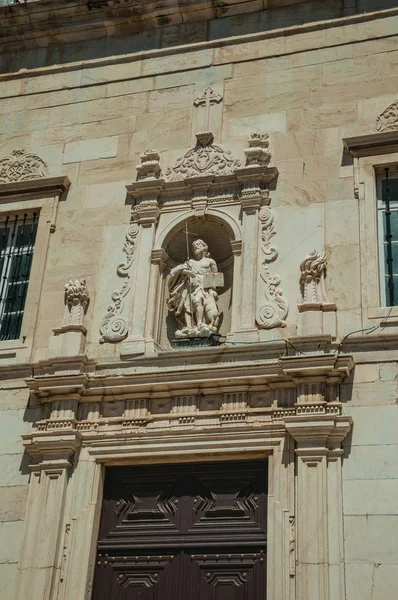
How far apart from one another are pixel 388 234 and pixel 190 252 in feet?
8.25

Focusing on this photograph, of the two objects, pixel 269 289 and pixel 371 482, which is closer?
pixel 371 482

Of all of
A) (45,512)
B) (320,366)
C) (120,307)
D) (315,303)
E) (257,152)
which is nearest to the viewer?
(320,366)

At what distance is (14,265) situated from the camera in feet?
41.0

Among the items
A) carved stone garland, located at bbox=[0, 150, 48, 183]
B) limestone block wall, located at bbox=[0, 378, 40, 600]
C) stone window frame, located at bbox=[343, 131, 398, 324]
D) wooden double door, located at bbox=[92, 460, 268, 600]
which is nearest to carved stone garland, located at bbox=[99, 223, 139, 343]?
limestone block wall, located at bbox=[0, 378, 40, 600]

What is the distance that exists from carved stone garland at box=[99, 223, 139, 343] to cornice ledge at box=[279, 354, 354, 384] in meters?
2.26

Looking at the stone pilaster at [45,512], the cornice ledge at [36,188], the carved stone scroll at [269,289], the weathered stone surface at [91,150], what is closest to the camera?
the stone pilaster at [45,512]

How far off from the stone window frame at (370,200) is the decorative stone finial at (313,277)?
0.45 m

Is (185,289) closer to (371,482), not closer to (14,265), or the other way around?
(14,265)

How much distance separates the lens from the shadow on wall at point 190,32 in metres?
12.8

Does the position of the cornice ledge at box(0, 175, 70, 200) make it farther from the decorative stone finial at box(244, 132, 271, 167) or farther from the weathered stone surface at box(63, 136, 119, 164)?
the decorative stone finial at box(244, 132, 271, 167)

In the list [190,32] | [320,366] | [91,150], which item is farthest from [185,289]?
[190,32]

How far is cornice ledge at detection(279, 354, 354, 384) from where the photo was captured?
32.7 feet

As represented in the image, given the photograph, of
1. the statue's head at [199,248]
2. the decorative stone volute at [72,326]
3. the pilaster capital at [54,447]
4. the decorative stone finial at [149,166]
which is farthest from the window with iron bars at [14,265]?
the statue's head at [199,248]

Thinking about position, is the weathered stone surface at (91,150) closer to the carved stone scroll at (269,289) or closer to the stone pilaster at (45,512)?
the carved stone scroll at (269,289)
